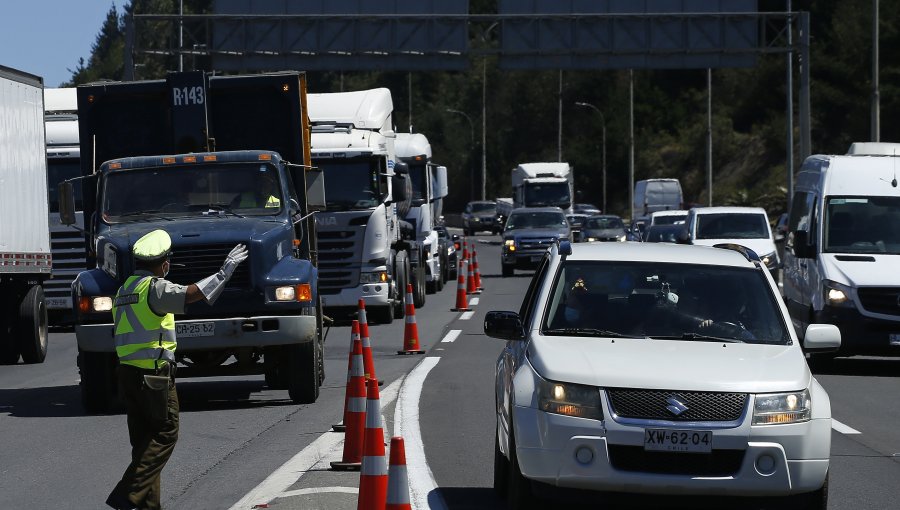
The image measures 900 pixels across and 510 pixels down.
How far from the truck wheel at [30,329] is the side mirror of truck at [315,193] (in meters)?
5.35

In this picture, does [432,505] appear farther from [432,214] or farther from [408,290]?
[432,214]

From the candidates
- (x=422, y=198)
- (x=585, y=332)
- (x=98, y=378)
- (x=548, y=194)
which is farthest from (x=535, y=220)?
→ (x=585, y=332)

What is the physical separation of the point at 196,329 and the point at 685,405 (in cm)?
718

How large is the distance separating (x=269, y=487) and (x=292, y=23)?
39809 millimetres

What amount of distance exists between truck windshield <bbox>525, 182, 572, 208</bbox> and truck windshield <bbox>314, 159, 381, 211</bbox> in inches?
1464

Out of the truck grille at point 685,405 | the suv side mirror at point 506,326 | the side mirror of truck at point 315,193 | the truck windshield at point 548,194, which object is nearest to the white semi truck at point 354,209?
the side mirror of truck at point 315,193

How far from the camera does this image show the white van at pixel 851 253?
17.8 meters

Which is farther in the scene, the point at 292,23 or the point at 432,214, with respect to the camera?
the point at 292,23

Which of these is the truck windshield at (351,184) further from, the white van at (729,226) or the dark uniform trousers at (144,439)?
the dark uniform trousers at (144,439)

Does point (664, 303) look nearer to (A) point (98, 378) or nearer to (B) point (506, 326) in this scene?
(B) point (506, 326)

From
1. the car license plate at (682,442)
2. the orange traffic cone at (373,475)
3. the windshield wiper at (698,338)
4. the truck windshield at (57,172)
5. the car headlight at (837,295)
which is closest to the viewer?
the orange traffic cone at (373,475)

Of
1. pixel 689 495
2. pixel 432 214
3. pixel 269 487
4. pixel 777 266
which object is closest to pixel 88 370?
pixel 269 487

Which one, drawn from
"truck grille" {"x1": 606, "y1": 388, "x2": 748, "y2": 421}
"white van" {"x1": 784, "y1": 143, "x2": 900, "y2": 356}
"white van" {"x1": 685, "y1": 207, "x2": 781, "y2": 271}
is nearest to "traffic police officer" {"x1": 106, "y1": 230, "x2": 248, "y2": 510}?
"truck grille" {"x1": 606, "y1": 388, "x2": 748, "y2": 421}

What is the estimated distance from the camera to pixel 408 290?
66.6 feet
